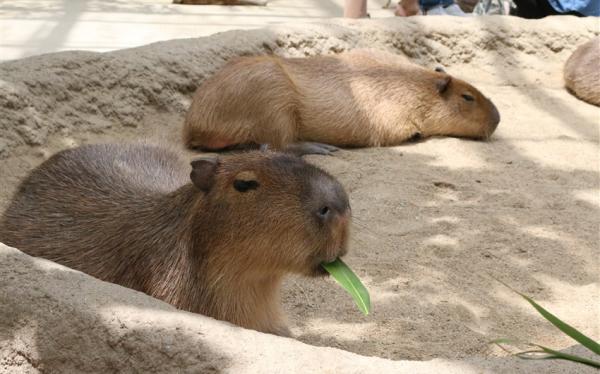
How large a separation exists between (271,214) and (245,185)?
0.46 ft

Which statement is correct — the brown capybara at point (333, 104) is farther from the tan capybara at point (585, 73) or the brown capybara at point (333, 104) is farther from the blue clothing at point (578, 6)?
the blue clothing at point (578, 6)

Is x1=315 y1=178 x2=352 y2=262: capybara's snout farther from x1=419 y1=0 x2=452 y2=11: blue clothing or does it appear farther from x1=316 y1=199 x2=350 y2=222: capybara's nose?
x1=419 y1=0 x2=452 y2=11: blue clothing

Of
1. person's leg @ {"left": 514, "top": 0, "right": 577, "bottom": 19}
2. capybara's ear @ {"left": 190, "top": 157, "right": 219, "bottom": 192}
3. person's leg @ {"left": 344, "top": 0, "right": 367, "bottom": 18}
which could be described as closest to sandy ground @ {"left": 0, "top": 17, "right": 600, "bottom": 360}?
person's leg @ {"left": 344, "top": 0, "right": 367, "bottom": 18}

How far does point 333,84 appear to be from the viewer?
6.14 metres

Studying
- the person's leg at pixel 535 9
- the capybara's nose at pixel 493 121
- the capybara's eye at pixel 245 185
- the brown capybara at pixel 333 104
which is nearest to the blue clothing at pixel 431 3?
the person's leg at pixel 535 9

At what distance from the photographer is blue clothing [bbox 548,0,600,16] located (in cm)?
878

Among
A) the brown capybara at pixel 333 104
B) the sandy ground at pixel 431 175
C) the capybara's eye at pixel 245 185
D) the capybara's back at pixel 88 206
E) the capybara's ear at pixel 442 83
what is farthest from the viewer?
the capybara's ear at pixel 442 83

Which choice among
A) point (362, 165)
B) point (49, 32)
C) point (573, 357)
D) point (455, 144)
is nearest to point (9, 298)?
point (573, 357)

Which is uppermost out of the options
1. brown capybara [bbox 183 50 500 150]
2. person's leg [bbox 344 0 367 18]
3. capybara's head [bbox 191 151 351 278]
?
capybara's head [bbox 191 151 351 278]

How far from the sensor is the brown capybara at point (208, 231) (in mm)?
2854

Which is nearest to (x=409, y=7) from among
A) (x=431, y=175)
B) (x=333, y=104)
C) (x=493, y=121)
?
(x=493, y=121)

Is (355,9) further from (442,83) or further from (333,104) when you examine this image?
(333,104)

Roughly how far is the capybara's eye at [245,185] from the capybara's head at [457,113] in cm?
364

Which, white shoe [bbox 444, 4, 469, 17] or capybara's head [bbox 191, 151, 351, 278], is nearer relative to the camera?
capybara's head [bbox 191, 151, 351, 278]
